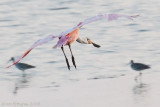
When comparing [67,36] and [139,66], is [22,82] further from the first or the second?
[67,36]

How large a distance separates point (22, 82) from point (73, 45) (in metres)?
3.02

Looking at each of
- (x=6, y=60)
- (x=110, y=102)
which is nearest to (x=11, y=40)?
(x=6, y=60)

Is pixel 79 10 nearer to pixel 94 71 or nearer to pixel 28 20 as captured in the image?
pixel 28 20

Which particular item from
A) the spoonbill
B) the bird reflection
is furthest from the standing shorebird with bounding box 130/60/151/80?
the spoonbill

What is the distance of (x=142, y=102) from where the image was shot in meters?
10.3

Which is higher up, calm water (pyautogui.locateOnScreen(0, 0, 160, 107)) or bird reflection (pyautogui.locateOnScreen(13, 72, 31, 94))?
bird reflection (pyautogui.locateOnScreen(13, 72, 31, 94))

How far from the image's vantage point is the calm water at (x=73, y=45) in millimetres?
12039

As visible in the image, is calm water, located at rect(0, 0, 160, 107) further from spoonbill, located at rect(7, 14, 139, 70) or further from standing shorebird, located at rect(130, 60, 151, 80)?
spoonbill, located at rect(7, 14, 139, 70)

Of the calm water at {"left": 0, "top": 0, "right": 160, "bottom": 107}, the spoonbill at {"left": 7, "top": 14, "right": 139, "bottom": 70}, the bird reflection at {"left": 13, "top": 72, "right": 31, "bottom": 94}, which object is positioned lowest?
the calm water at {"left": 0, "top": 0, "right": 160, "bottom": 107}

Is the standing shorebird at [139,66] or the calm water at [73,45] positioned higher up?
the standing shorebird at [139,66]

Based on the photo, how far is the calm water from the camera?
39.5ft

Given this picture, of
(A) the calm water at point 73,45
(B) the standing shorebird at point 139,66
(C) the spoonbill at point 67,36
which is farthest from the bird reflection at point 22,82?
(C) the spoonbill at point 67,36

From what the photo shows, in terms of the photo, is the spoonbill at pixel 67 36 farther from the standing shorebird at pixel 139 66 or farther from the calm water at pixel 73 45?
the standing shorebird at pixel 139 66

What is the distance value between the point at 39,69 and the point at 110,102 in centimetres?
303
